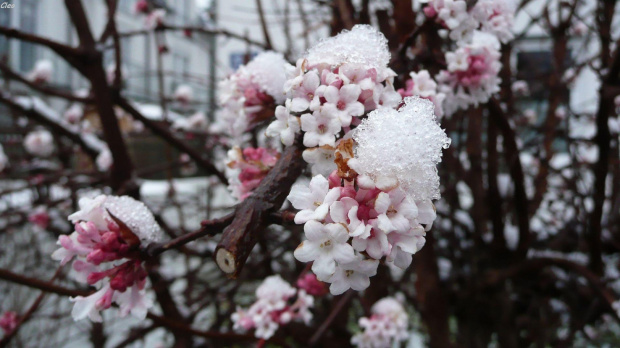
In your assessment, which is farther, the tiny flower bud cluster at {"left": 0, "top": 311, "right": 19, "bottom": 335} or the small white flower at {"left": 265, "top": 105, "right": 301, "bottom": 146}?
the tiny flower bud cluster at {"left": 0, "top": 311, "right": 19, "bottom": 335}

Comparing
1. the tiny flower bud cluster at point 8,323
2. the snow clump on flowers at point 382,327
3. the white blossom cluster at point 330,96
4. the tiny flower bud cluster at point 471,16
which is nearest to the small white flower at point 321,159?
the white blossom cluster at point 330,96

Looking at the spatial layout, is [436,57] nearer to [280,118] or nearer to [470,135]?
[280,118]

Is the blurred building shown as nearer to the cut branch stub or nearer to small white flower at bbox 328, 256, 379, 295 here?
the cut branch stub

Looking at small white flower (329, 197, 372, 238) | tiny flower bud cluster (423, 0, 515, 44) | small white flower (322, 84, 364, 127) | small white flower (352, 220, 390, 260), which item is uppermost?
tiny flower bud cluster (423, 0, 515, 44)

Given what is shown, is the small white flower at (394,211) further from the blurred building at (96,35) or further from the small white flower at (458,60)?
the blurred building at (96,35)

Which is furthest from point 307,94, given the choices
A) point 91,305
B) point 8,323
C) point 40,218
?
point 40,218

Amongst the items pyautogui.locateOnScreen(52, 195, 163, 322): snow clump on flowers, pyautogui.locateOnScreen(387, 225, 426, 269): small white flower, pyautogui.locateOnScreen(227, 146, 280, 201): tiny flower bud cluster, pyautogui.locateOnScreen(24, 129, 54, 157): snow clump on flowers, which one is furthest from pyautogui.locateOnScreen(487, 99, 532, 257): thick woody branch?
pyautogui.locateOnScreen(24, 129, 54, 157): snow clump on flowers

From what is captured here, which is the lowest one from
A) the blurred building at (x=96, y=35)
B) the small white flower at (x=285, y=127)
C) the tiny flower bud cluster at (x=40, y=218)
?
the tiny flower bud cluster at (x=40, y=218)
